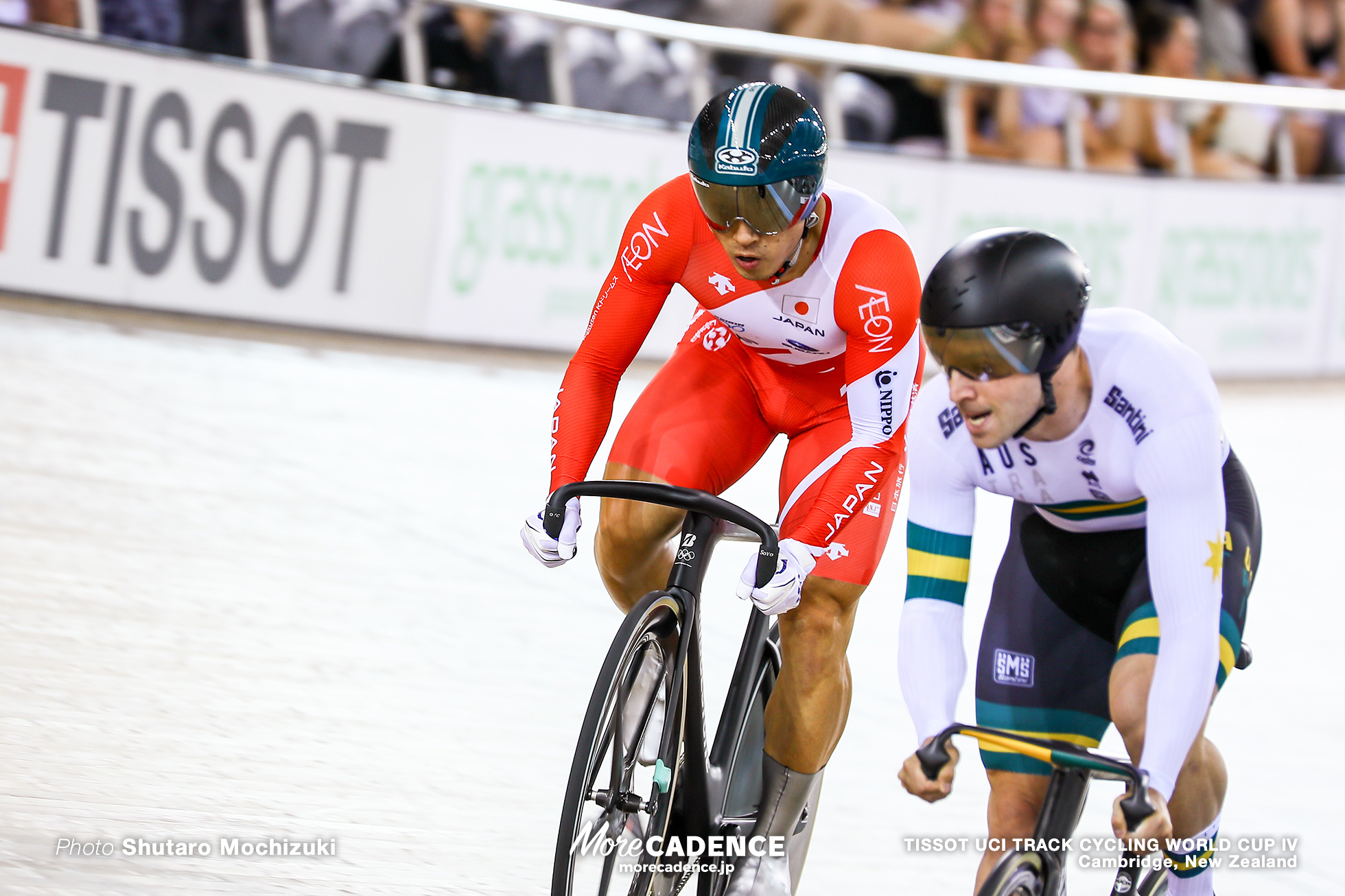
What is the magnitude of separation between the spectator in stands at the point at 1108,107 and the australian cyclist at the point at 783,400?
796cm

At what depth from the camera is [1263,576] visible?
727 centimetres

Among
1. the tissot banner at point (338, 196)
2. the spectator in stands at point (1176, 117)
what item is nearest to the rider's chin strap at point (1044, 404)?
the tissot banner at point (338, 196)

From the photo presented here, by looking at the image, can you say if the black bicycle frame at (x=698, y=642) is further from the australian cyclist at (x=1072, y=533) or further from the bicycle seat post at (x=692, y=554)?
the australian cyclist at (x=1072, y=533)

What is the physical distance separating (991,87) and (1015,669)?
7937 millimetres

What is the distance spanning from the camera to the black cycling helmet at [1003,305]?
101 inches

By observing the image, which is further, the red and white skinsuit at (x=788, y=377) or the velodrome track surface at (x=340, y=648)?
the velodrome track surface at (x=340, y=648)

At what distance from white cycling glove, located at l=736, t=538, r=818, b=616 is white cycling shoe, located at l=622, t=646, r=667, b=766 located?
222 mm

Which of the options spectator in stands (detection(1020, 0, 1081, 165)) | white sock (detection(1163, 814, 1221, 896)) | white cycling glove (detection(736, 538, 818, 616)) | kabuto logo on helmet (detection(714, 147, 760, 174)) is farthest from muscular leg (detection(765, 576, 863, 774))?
spectator in stands (detection(1020, 0, 1081, 165))

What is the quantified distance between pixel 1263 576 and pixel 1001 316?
5.23m

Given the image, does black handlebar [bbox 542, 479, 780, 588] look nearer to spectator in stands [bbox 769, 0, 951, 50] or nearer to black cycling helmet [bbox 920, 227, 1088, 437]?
black cycling helmet [bbox 920, 227, 1088, 437]

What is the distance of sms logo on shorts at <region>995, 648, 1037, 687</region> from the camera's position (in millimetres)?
3117

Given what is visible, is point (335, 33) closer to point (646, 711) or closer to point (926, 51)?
point (926, 51)

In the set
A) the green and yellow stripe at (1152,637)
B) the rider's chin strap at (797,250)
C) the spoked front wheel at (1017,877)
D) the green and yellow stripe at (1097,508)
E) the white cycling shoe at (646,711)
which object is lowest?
the spoked front wheel at (1017,877)

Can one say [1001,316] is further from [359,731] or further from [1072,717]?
[359,731]
